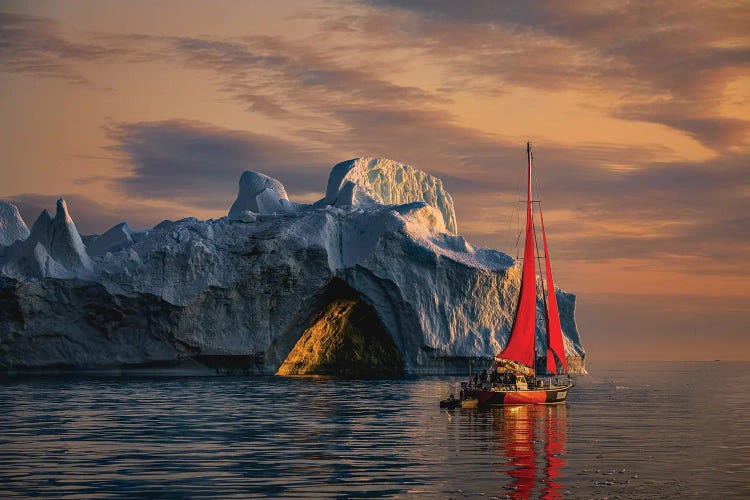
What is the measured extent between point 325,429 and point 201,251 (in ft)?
111

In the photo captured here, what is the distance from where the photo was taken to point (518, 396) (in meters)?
40.7

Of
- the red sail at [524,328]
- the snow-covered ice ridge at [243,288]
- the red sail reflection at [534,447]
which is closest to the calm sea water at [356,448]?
the red sail reflection at [534,447]

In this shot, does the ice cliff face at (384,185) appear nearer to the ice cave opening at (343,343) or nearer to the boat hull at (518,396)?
the ice cave opening at (343,343)

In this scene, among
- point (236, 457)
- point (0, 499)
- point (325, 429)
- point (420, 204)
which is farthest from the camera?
point (420, 204)

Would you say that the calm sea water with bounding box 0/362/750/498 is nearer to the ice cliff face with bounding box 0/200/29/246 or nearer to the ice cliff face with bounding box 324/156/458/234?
the ice cliff face with bounding box 0/200/29/246

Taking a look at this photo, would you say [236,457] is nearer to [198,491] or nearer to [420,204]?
[198,491]

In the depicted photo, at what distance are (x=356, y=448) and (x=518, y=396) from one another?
1732cm

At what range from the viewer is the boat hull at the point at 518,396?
39.5 metres

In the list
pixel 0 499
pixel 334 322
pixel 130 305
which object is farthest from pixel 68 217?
pixel 0 499

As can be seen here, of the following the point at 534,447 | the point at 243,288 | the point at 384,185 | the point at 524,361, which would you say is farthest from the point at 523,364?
the point at 384,185

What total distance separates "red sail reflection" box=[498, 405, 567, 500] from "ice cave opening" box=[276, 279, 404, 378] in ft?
94.0

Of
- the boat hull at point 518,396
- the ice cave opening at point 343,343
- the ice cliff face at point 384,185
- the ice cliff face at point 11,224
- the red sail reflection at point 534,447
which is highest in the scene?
the ice cliff face at point 384,185

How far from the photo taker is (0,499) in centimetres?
1652

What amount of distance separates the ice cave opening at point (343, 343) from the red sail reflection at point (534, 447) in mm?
28648
